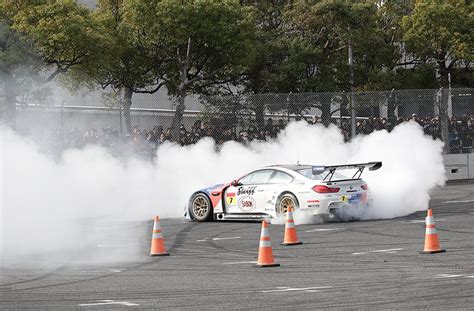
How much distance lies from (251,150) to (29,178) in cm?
865

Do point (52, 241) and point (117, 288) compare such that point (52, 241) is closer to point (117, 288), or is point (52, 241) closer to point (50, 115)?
point (117, 288)

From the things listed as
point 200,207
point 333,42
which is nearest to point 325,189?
point 200,207

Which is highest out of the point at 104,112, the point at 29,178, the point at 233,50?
the point at 233,50

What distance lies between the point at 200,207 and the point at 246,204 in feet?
4.30

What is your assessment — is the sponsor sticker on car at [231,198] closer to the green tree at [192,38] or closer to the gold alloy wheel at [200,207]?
the gold alloy wheel at [200,207]

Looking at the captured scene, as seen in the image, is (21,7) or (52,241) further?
(21,7)

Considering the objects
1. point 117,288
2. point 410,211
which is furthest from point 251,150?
point 117,288

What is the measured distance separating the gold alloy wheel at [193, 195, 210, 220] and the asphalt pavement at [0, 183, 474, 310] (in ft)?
7.59

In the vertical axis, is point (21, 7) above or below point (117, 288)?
above

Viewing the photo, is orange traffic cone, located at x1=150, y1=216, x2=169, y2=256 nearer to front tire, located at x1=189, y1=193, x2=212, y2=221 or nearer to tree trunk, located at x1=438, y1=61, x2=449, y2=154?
front tire, located at x1=189, y1=193, x2=212, y2=221

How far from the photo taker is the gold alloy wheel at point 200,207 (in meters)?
21.6

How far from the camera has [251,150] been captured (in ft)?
91.0

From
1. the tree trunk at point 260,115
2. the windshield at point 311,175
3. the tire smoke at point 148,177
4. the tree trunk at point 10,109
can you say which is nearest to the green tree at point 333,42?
the tree trunk at point 260,115

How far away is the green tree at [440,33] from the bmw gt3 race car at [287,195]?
2073 cm
